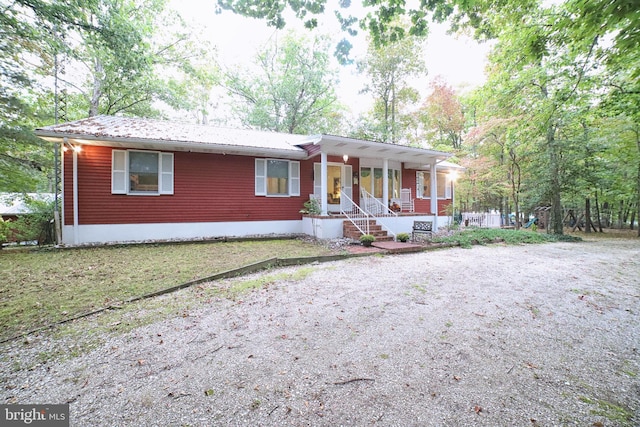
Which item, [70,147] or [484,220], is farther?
[484,220]

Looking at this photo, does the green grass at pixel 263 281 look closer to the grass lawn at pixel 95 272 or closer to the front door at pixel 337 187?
the grass lawn at pixel 95 272

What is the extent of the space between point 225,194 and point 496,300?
917 cm

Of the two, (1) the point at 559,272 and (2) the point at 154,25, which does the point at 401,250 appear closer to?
(1) the point at 559,272

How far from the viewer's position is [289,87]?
2102cm

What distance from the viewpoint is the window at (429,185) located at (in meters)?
15.5

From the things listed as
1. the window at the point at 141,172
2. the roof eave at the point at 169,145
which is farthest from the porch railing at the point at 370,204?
the window at the point at 141,172

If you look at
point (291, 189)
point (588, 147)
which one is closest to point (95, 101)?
point (291, 189)

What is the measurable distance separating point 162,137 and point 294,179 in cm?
504

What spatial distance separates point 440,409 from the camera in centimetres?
183

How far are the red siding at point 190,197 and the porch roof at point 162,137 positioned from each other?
19.2 inches

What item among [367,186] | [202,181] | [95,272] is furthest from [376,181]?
[95,272]

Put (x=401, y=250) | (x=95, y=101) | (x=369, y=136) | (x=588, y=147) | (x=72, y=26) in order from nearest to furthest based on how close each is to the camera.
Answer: (x=72, y=26), (x=401, y=250), (x=588, y=147), (x=95, y=101), (x=369, y=136)

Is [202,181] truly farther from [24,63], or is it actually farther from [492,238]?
[492,238]

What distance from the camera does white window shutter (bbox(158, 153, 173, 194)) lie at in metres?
9.30
